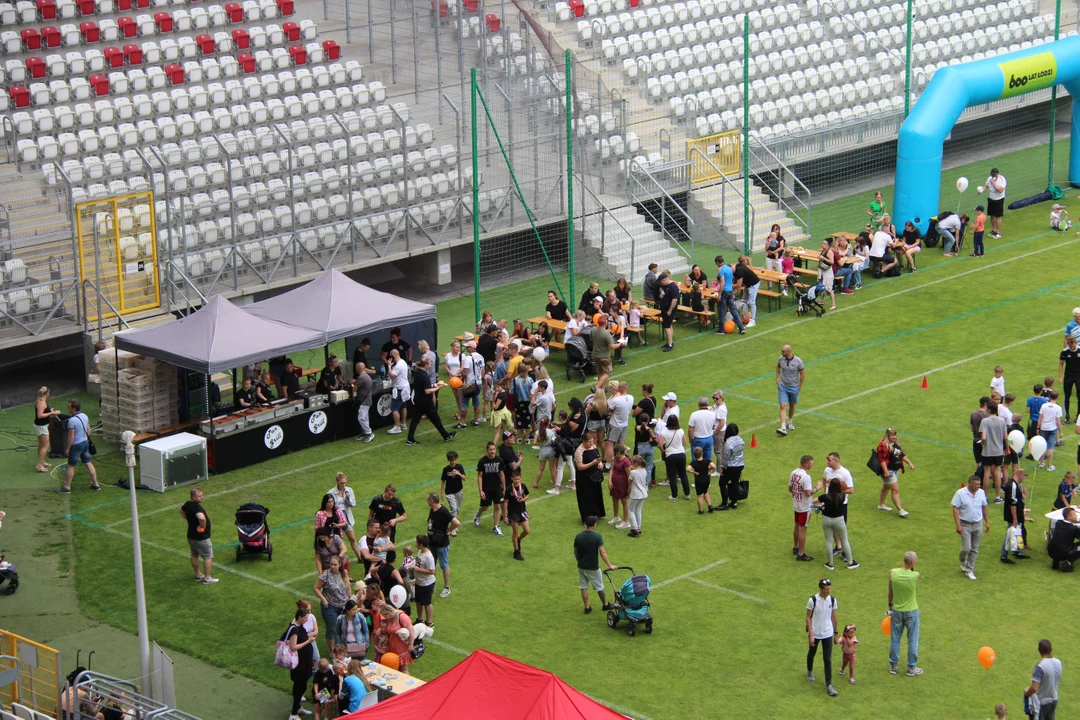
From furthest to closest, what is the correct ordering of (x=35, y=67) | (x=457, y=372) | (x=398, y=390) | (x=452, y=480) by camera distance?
(x=35, y=67), (x=457, y=372), (x=398, y=390), (x=452, y=480)

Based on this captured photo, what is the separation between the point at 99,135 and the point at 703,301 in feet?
35.6

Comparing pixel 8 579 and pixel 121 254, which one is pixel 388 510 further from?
pixel 121 254

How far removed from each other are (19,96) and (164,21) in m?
3.71

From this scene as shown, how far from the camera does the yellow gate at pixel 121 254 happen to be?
2659 cm

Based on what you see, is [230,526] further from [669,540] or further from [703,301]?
[703,301]

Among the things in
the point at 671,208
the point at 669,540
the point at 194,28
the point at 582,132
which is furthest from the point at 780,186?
the point at 669,540

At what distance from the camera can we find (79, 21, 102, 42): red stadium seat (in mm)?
30719

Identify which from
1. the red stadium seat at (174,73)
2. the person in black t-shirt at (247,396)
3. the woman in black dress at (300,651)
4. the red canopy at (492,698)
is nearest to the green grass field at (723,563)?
the woman in black dress at (300,651)

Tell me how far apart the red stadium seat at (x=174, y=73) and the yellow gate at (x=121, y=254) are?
Result: 12.2 feet

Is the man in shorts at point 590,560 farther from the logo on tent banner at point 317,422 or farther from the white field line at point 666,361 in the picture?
the logo on tent banner at point 317,422

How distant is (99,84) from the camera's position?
1166 inches

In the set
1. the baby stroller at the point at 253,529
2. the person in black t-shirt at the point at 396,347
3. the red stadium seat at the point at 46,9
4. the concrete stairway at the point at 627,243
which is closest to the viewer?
the baby stroller at the point at 253,529

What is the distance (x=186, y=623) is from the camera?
18906 millimetres

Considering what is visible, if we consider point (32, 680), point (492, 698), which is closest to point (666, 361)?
point (32, 680)
